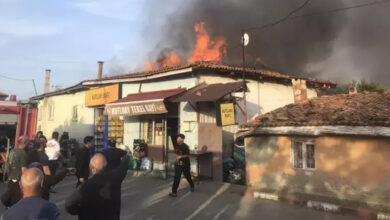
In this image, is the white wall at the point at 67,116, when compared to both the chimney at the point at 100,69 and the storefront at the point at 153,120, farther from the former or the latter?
the storefront at the point at 153,120

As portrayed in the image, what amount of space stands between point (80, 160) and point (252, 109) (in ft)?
28.5

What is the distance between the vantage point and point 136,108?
15.8 meters

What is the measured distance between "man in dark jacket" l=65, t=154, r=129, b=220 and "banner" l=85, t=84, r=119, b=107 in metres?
14.3

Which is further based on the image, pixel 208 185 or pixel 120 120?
pixel 120 120

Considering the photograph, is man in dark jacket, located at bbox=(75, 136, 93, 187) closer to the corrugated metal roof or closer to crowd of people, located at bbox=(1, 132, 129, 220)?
crowd of people, located at bbox=(1, 132, 129, 220)

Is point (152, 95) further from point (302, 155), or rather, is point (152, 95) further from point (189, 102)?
point (302, 155)

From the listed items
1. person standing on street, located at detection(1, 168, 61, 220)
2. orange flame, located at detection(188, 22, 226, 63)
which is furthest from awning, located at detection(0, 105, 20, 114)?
person standing on street, located at detection(1, 168, 61, 220)

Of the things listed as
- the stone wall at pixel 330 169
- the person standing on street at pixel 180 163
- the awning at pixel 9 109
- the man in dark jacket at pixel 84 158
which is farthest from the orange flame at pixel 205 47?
the man in dark jacket at pixel 84 158

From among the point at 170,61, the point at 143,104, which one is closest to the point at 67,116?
the point at 170,61

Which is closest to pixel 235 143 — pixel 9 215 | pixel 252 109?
pixel 252 109

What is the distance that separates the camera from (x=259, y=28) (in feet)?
68.6

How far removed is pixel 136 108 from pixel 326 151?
7.66 meters

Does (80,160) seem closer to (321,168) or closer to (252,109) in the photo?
(321,168)

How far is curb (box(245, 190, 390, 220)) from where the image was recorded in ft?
28.5
